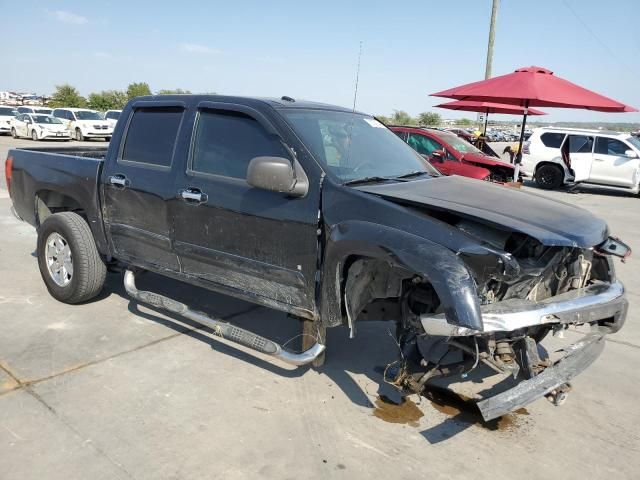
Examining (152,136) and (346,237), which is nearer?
(346,237)

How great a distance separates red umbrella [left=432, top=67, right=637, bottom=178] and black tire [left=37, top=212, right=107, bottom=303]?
7.45 metres

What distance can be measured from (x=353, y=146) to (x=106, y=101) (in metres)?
51.5

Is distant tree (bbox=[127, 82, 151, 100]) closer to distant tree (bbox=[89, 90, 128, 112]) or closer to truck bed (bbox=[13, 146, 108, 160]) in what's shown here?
distant tree (bbox=[89, 90, 128, 112])

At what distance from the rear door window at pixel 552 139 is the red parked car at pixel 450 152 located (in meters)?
4.67

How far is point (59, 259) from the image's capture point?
4.90 meters

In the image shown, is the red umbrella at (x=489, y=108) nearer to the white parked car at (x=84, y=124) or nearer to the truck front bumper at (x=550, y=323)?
the truck front bumper at (x=550, y=323)

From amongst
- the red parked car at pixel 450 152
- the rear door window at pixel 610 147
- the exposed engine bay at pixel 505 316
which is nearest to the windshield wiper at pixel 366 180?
the exposed engine bay at pixel 505 316

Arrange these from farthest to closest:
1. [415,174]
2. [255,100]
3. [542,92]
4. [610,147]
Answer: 1. [610,147]
2. [542,92]
3. [415,174]
4. [255,100]

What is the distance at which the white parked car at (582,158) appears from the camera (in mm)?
15281

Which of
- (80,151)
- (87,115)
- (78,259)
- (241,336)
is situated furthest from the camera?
(87,115)

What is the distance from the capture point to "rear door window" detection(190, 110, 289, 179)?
3592mm

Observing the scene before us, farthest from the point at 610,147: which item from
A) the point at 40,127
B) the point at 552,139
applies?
the point at 40,127

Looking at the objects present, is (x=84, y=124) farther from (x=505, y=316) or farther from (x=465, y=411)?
(x=505, y=316)

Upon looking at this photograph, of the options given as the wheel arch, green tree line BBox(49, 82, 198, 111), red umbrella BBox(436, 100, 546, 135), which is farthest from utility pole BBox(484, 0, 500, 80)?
green tree line BBox(49, 82, 198, 111)
